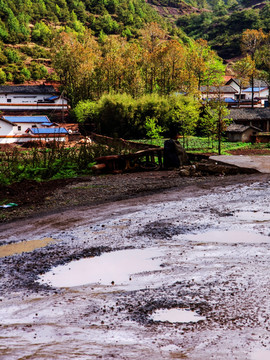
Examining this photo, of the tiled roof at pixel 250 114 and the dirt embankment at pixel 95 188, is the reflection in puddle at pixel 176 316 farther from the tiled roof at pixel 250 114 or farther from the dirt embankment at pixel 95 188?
the tiled roof at pixel 250 114

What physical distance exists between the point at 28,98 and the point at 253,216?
6458 cm

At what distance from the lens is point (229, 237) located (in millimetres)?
9516

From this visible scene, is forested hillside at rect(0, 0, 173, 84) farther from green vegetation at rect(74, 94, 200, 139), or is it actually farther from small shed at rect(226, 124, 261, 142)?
small shed at rect(226, 124, 261, 142)

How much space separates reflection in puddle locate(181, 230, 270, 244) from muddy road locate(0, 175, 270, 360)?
21mm

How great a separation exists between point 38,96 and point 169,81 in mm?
24129

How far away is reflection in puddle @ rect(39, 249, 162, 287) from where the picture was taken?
7.15 m

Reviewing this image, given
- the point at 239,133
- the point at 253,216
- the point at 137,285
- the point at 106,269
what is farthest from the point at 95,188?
the point at 239,133

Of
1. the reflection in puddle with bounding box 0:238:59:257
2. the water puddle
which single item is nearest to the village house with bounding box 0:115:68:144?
the water puddle

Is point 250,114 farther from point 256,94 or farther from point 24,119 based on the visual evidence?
point 256,94

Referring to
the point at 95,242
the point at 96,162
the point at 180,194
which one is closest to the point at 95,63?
the point at 96,162

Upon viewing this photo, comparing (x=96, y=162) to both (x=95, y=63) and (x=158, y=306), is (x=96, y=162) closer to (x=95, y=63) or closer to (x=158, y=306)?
(x=158, y=306)

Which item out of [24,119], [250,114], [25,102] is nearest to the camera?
[250,114]

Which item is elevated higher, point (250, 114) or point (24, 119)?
point (250, 114)

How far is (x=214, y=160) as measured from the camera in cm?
2238
